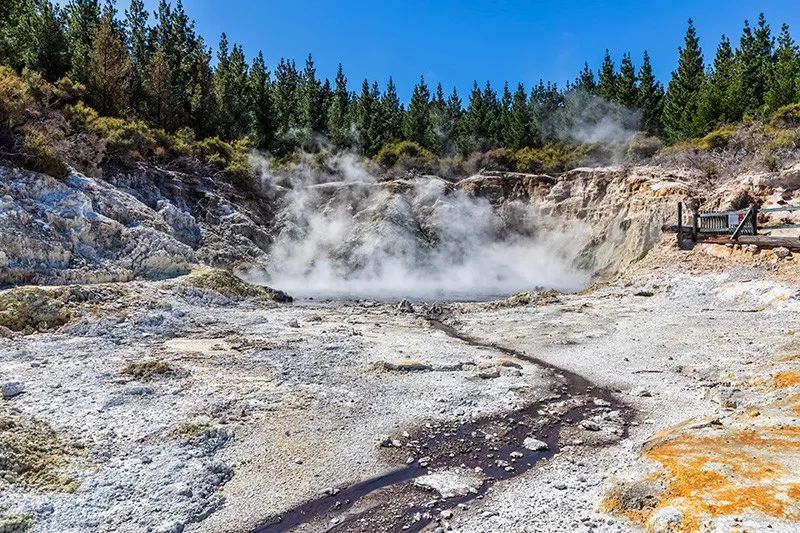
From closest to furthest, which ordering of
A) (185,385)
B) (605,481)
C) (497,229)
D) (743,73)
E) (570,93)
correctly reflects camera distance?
(605,481), (185,385), (497,229), (743,73), (570,93)

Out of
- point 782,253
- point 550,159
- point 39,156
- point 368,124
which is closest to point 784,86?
point 550,159

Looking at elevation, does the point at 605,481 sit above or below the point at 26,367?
below

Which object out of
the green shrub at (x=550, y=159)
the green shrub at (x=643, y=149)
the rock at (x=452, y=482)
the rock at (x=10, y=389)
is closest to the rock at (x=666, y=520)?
the rock at (x=452, y=482)

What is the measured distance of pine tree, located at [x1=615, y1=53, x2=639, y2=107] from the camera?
62.0 meters

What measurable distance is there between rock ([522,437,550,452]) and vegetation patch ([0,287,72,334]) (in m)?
14.7

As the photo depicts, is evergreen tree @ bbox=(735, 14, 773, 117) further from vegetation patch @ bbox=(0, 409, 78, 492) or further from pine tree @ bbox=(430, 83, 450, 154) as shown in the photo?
vegetation patch @ bbox=(0, 409, 78, 492)

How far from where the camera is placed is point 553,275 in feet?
127

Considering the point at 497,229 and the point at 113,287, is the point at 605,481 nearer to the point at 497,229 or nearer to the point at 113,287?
the point at 113,287

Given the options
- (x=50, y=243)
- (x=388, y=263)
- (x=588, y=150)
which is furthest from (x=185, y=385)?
(x=588, y=150)

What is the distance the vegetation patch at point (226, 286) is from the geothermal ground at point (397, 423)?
15.3 ft

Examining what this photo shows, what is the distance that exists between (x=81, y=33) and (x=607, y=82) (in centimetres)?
6292

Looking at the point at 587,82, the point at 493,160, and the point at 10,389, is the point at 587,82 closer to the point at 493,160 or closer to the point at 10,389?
the point at 493,160

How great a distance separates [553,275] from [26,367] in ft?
111

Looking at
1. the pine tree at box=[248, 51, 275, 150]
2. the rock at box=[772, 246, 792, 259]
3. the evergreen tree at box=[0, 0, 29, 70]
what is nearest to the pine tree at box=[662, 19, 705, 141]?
the rock at box=[772, 246, 792, 259]
